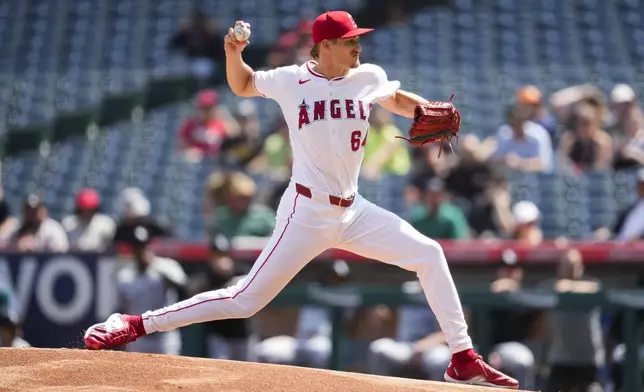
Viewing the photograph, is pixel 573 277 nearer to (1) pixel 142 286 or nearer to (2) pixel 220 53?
(1) pixel 142 286

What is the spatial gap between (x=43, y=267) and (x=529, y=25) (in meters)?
6.74

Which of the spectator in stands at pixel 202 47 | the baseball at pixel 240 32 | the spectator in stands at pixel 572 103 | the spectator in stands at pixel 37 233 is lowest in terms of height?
the spectator in stands at pixel 37 233

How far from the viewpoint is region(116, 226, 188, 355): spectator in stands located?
27.2ft

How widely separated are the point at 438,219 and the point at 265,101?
13.8 ft

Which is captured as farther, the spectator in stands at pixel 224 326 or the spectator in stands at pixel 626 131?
the spectator in stands at pixel 626 131

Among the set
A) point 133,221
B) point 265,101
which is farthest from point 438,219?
point 265,101

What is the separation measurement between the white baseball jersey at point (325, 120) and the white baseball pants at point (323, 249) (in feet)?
0.29

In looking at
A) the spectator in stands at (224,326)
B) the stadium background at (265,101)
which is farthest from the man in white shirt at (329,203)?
the stadium background at (265,101)

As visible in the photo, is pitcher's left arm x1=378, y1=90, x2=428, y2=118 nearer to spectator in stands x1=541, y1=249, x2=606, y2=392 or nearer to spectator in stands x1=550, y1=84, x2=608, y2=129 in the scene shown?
spectator in stands x1=541, y1=249, x2=606, y2=392

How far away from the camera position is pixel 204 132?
37.3 ft

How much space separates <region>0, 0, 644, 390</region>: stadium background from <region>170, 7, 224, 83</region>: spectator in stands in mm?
24

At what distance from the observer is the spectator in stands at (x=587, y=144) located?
9539 millimetres

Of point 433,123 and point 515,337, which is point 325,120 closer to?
point 433,123

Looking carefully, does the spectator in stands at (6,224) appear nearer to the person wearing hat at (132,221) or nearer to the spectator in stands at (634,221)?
the person wearing hat at (132,221)
